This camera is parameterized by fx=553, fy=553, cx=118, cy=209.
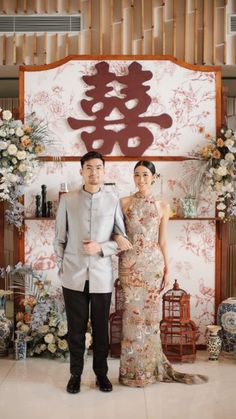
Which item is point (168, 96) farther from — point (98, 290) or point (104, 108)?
point (98, 290)

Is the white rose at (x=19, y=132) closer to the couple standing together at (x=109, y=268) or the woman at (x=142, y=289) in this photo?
the couple standing together at (x=109, y=268)

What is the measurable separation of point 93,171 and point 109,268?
26.3 inches

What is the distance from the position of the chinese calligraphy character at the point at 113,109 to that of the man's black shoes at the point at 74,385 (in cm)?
206

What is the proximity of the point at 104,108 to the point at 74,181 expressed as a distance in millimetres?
710

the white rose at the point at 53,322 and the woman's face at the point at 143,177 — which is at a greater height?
the woman's face at the point at 143,177

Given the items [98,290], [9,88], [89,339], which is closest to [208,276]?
[89,339]

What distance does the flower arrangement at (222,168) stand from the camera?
4.75 metres

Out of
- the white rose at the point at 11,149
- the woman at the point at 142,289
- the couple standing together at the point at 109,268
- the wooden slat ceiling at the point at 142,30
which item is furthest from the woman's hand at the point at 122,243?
the wooden slat ceiling at the point at 142,30

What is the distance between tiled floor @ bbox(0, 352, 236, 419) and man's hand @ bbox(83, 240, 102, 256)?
0.97 metres

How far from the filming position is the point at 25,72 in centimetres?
500

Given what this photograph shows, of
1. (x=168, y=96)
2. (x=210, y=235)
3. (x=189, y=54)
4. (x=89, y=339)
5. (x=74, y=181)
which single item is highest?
(x=189, y=54)

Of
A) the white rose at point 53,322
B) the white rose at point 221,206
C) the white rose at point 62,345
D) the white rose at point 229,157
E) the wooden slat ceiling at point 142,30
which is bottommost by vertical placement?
the white rose at point 62,345

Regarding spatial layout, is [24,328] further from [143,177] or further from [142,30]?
[142,30]

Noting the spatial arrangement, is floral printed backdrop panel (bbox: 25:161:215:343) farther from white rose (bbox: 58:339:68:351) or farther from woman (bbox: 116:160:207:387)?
woman (bbox: 116:160:207:387)
